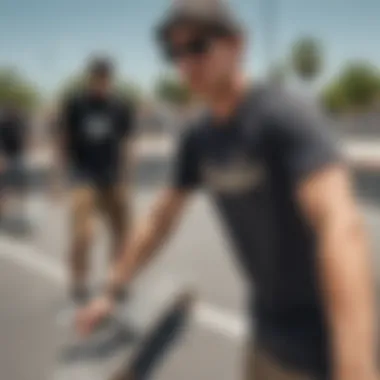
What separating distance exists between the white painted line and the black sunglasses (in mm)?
1793

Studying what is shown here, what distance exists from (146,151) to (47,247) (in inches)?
40.1

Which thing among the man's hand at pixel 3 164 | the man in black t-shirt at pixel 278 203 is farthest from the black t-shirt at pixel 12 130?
the man in black t-shirt at pixel 278 203

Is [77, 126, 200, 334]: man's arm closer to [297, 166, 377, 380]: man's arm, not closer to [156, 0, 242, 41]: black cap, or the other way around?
[156, 0, 242, 41]: black cap

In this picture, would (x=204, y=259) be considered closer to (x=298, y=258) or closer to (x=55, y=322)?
(x=55, y=322)

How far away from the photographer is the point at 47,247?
15.8 ft

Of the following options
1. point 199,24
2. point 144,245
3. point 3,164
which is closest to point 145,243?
point 144,245

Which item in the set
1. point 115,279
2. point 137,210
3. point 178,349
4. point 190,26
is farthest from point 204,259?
point 190,26

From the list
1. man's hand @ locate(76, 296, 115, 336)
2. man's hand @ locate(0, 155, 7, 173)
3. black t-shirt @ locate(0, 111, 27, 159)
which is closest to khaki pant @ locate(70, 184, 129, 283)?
black t-shirt @ locate(0, 111, 27, 159)

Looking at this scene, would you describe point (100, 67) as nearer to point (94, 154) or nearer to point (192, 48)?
point (94, 154)

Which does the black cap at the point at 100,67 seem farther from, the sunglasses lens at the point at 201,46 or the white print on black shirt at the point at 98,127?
the sunglasses lens at the point at 201,46

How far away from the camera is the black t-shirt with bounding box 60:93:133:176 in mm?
3047

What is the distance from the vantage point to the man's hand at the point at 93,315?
136 cm

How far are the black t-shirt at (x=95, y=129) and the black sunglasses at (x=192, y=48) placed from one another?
1915 mm

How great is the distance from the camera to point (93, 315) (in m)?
1.36
